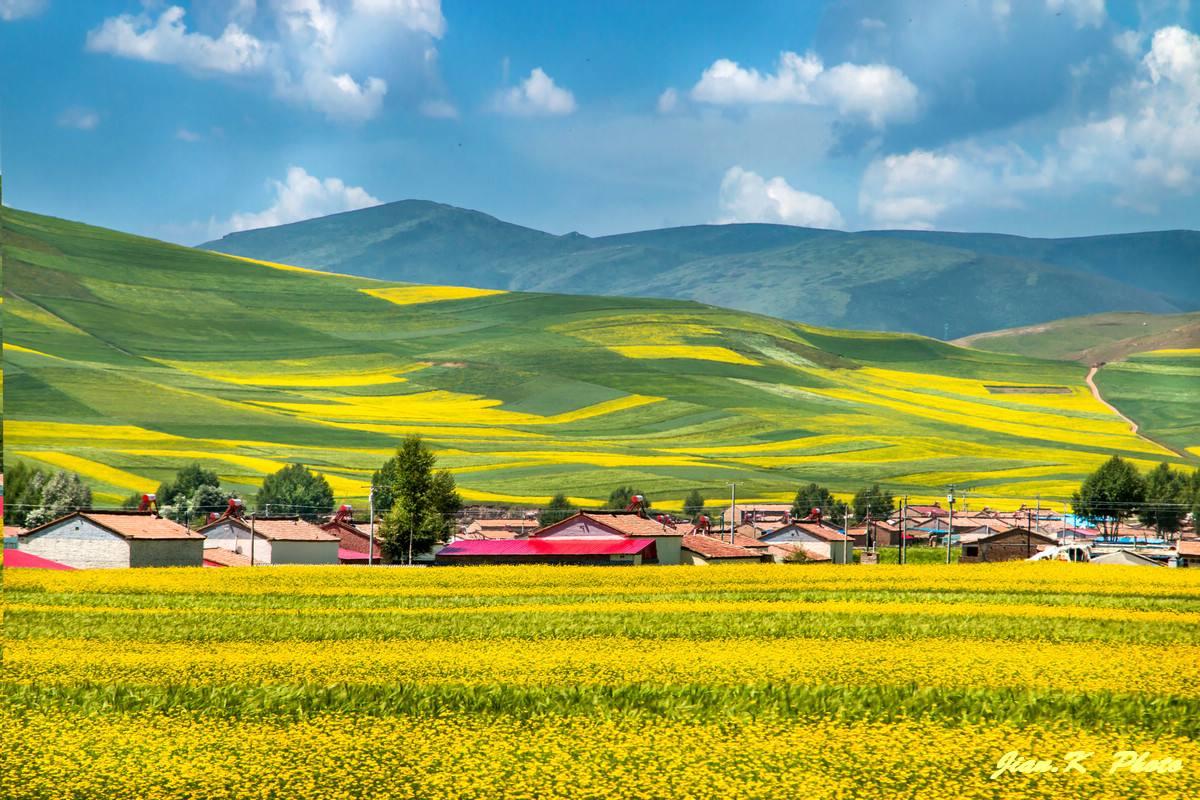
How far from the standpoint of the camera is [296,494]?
145875 millimetres

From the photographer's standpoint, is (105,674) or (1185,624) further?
(1185,624)

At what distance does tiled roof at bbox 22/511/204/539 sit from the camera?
81.4 meters

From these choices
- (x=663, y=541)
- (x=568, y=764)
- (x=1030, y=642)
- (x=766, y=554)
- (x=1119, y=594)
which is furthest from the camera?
(x=766, y=554)

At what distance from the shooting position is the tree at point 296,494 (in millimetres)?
143250

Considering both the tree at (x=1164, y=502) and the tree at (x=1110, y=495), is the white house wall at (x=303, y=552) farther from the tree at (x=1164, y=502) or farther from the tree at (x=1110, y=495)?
the tree at (x=1110, y=495)

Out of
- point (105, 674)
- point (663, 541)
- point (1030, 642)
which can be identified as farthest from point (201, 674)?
point (663, 541)

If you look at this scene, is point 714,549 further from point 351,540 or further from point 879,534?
point 879,534

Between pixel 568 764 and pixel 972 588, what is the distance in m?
41.4

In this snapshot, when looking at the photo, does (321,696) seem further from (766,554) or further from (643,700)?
(766,554)

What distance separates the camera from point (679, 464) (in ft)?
616

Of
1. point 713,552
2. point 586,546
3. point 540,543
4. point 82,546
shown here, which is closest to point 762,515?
point 713,552

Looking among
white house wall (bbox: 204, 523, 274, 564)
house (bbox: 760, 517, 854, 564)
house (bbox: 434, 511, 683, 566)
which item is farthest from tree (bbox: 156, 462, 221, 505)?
house (bbox: 760, 517, 854, 564)

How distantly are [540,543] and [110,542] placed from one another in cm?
2959

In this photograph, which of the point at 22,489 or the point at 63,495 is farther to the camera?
the point at 63,495
